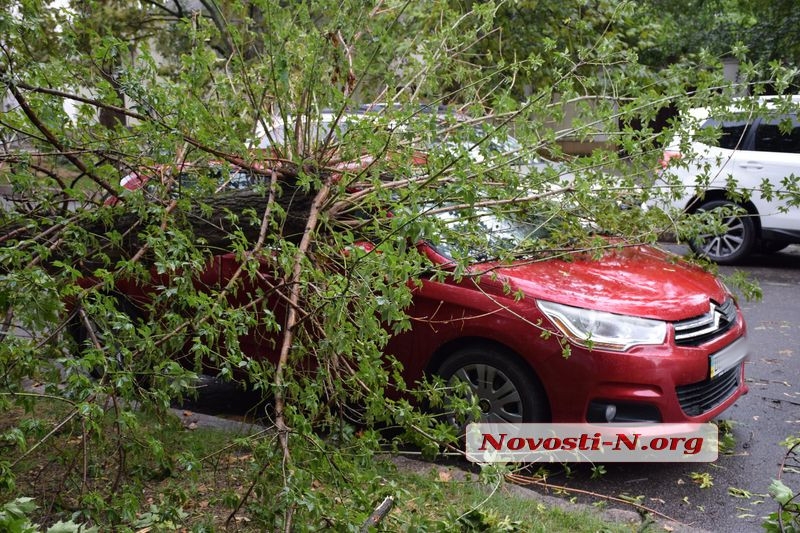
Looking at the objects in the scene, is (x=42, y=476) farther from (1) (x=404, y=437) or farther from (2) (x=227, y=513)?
(1) (x=404, y=437)

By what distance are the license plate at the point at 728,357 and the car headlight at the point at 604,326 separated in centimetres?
45

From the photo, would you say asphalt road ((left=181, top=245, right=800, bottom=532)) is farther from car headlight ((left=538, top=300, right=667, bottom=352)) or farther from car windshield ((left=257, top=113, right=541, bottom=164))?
car windshield ((left=257, top=113, right=541, bottom=164))

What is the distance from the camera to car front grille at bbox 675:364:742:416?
4.78m

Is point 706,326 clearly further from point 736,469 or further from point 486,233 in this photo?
point 486,233

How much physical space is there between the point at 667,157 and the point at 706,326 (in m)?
1.04

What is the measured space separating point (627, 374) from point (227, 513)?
2.25 meters

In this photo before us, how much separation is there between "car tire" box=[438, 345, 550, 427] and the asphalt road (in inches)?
15.7

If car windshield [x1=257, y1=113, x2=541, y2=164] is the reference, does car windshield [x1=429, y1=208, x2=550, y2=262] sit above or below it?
below

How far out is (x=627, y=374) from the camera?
4629 mm

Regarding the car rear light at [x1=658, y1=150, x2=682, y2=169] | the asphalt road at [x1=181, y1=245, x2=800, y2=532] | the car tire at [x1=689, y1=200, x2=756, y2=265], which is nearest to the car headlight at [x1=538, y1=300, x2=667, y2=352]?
the asphalt road at [x1=181, y1=245, x2=800, y2=532]

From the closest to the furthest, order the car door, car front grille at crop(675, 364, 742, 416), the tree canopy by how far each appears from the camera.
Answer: the tree canopy → car front grille at crop(675, 364, 742, 416) → the car door

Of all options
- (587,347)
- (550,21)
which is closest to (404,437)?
(587,347)

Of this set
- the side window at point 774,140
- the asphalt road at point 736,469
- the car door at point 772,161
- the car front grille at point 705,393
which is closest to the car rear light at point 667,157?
the car front grille at point 705,393

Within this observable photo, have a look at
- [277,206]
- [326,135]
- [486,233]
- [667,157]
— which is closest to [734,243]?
[667,157]
